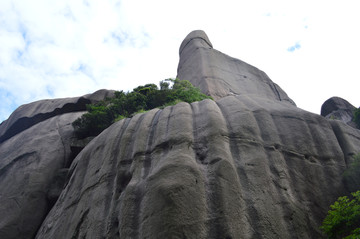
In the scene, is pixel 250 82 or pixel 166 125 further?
pixel 250 82

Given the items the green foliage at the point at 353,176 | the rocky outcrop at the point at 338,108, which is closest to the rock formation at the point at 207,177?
the green foliage at the point at 353,176

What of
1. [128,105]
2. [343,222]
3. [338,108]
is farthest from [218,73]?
[343,222]

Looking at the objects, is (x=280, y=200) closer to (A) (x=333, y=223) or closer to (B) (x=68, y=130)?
(A) (x=333, y=223)

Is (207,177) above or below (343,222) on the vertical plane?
above

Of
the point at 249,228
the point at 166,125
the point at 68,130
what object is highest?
the point at 68,130

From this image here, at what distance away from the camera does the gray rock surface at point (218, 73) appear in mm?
19875

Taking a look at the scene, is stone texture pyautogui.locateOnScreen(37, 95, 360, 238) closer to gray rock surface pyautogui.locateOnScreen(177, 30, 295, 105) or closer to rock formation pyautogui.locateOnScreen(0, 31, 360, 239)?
rock formation pyautogui.locateOnScreen(0, 31, 360, 239)

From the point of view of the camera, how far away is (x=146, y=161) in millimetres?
8148

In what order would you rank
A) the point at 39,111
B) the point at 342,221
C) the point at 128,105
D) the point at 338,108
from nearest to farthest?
1. the point at 342,221
2. the point at 128,105
3. the point at 39,111
4. the point at 338,108

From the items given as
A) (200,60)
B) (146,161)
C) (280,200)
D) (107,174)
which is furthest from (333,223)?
(200,60)

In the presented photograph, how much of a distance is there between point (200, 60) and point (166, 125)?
13.7 metres

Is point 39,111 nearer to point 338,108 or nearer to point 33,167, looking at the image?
point 33,167

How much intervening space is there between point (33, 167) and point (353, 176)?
1325cm

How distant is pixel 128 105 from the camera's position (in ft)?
51.9
